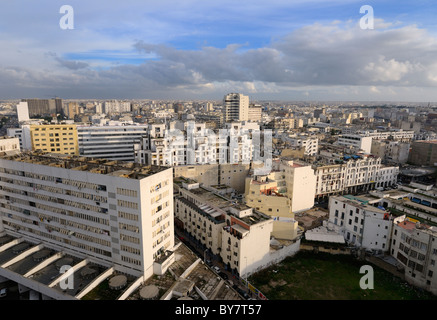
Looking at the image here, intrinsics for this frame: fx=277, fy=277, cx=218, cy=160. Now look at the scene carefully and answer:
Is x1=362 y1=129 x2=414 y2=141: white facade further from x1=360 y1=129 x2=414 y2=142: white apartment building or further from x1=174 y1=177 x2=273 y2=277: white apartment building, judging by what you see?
x1=174 y1=177 x2=273 y2=277: white apartment building

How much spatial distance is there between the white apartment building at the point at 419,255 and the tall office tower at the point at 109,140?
168 ft

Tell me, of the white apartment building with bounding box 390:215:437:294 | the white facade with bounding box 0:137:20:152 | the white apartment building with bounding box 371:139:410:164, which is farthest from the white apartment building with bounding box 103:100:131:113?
the white apartment building with bounding box 390:215:437:294

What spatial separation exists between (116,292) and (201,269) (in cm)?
740

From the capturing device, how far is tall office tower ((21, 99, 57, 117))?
155500 millimetres

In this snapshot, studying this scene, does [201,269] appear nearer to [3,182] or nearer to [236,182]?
[3,182]

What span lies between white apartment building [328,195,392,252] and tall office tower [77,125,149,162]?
4360cm

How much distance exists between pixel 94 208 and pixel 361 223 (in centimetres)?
2827

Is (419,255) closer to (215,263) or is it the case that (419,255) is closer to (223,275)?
(223,275)

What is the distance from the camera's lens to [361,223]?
3173 centimetres

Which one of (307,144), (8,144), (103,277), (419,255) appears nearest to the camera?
(103,277)

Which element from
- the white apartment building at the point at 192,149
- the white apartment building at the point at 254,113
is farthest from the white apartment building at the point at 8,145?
the white apartment building at the point at 254,113

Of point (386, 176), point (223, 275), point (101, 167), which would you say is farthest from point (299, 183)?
point (101, 167)

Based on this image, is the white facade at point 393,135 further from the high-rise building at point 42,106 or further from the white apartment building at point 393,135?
the high-rise building at point 42,106

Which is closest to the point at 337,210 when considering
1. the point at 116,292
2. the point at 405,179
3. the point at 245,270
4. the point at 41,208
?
the point at 245,270
